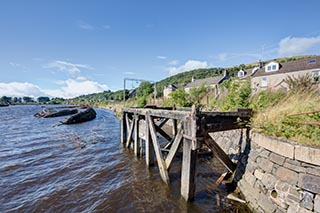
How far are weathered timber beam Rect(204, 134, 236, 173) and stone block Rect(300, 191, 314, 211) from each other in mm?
2158

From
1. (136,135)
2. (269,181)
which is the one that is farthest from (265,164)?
(136,135)

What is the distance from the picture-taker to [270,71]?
26922 mm

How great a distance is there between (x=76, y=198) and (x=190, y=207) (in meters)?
3.55

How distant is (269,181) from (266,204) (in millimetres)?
501

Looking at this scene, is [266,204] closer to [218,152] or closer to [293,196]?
[293,196]

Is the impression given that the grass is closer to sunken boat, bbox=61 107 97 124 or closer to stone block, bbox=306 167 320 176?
stone block, bbox=306 167 320 176

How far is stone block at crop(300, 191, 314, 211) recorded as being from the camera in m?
3.07

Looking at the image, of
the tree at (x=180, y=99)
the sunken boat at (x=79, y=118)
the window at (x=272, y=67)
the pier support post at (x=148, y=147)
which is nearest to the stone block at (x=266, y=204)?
the pier support post at (x=148, y=147)

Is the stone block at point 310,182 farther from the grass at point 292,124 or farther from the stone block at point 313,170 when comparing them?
the grass at point 292,124

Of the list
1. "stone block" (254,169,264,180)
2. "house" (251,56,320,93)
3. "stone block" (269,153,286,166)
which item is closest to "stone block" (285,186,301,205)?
"stone block" (269,153,286,166)

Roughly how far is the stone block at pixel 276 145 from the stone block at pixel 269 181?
0.59 m

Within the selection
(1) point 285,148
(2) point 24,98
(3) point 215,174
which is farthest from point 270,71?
(2) point 24,98

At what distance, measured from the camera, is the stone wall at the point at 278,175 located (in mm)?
3125

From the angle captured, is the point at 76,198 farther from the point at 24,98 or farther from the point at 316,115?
the point at 24,98
